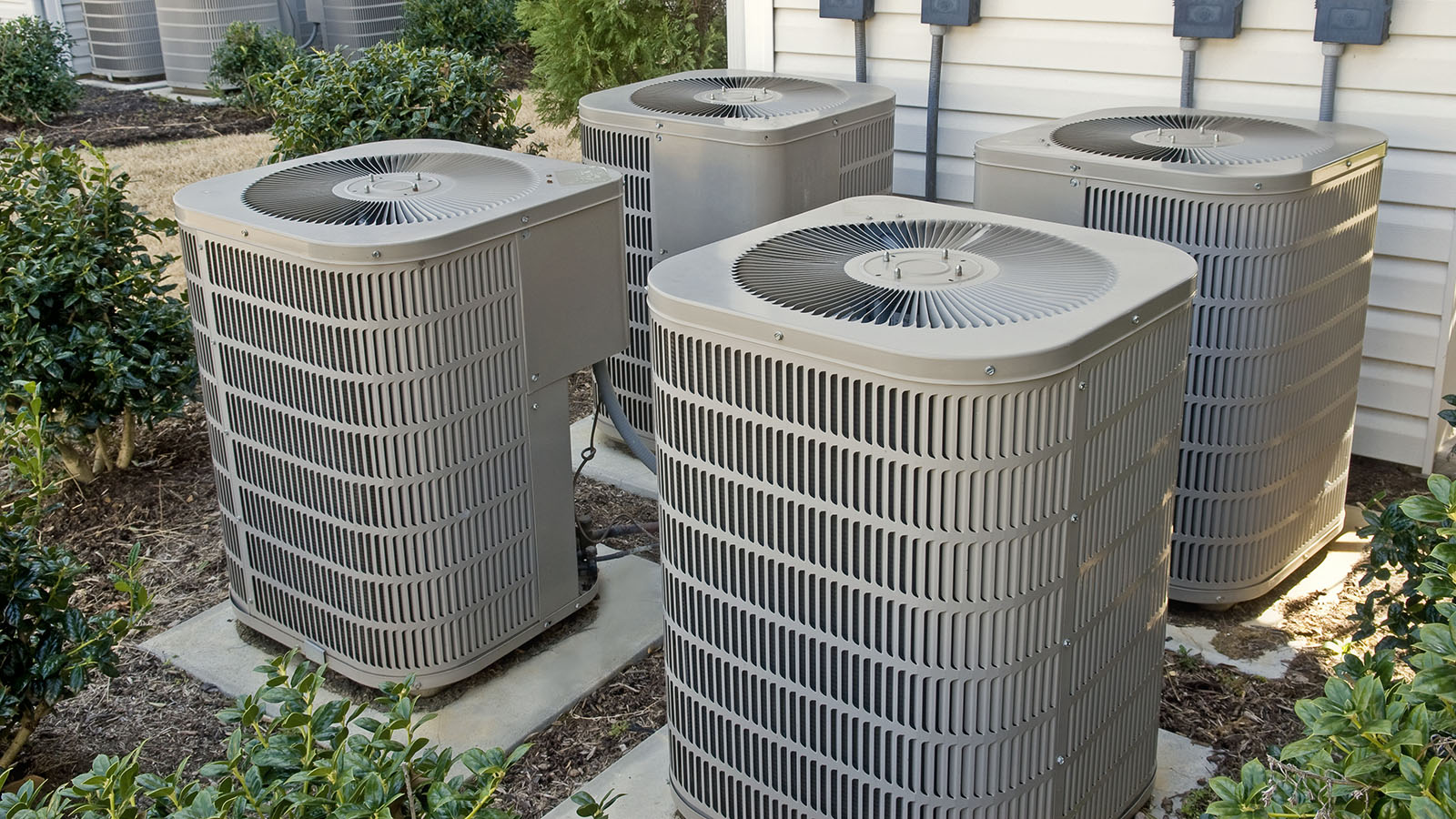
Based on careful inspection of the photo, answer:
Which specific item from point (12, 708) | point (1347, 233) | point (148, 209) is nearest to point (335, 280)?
point (12, 708)

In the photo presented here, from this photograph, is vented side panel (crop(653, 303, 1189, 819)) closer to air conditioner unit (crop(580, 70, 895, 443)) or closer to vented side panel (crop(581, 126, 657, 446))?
air conditioner unit (crop(580, 70, 895, 443))

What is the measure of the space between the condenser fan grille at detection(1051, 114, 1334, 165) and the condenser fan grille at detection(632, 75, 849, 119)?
0.98m

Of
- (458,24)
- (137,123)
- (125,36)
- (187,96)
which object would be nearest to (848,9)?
(137,123)

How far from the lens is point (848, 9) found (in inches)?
211

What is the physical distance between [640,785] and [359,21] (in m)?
12.4

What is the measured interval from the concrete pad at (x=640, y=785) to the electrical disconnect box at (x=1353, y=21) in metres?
3.12

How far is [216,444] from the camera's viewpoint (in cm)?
371

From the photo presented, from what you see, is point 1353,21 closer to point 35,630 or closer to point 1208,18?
point 1208,18

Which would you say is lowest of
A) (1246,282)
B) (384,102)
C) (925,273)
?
(1246,282)

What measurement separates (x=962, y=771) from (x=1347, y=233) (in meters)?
2.20

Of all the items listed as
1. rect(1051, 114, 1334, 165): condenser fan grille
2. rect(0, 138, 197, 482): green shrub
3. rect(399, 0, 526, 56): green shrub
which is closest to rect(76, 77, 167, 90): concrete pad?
rect(399, 0, 526, 56): green shrub

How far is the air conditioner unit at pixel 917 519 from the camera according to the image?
7.39 feet

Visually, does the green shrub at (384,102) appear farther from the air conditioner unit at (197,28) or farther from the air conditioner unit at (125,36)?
the air conditioner unit at (125,36)

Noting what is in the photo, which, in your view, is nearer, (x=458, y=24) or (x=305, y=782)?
(x=305, y=782)
